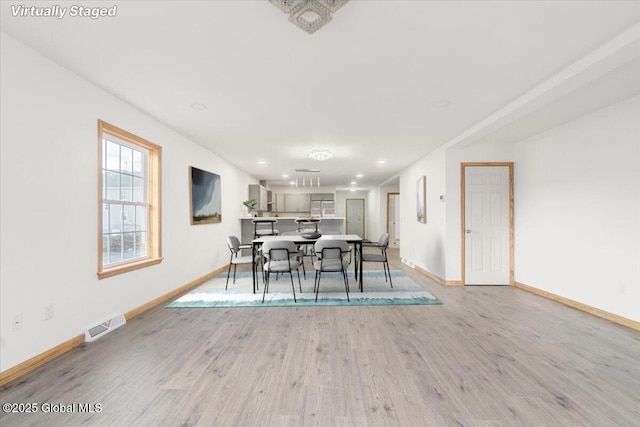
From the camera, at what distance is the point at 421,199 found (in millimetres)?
5395

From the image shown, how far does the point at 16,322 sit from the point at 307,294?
282 centimetres

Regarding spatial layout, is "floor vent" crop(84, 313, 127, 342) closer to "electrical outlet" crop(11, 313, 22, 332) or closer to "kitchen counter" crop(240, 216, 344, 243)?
"electrical outlet" crop(11, 313, 22, 332)

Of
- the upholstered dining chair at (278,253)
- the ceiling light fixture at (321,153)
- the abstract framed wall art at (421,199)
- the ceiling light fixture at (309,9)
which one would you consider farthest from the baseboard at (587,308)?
the ceiling light fixture at (309,9)

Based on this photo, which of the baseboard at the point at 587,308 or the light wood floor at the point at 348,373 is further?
the baseboard at the point at 587,308

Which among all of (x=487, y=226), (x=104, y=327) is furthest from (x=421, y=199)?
(x=104, y=327)

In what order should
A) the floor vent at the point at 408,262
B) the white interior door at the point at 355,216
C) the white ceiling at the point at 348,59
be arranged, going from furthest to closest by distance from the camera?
the white interior door at the point at 355,216 < the floor vent at the point at 408,262 < the white ceiling at the point at 348,59

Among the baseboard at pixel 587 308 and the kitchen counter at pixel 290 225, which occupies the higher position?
the kitchen counter at pixel 290 225

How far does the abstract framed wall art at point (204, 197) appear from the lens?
4270mm

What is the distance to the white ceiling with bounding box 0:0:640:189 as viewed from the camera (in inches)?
62.6

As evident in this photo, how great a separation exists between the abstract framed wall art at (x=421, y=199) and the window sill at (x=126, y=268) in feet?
15.5

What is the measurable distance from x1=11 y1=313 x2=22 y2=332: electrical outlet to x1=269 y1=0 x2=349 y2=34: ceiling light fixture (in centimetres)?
276

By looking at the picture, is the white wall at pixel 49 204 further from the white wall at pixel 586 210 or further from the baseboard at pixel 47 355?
the white wall at pixel 586 210

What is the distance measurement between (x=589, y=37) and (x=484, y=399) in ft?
8.34

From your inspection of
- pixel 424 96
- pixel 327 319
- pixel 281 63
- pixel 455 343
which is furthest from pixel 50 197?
pixel 455 343
